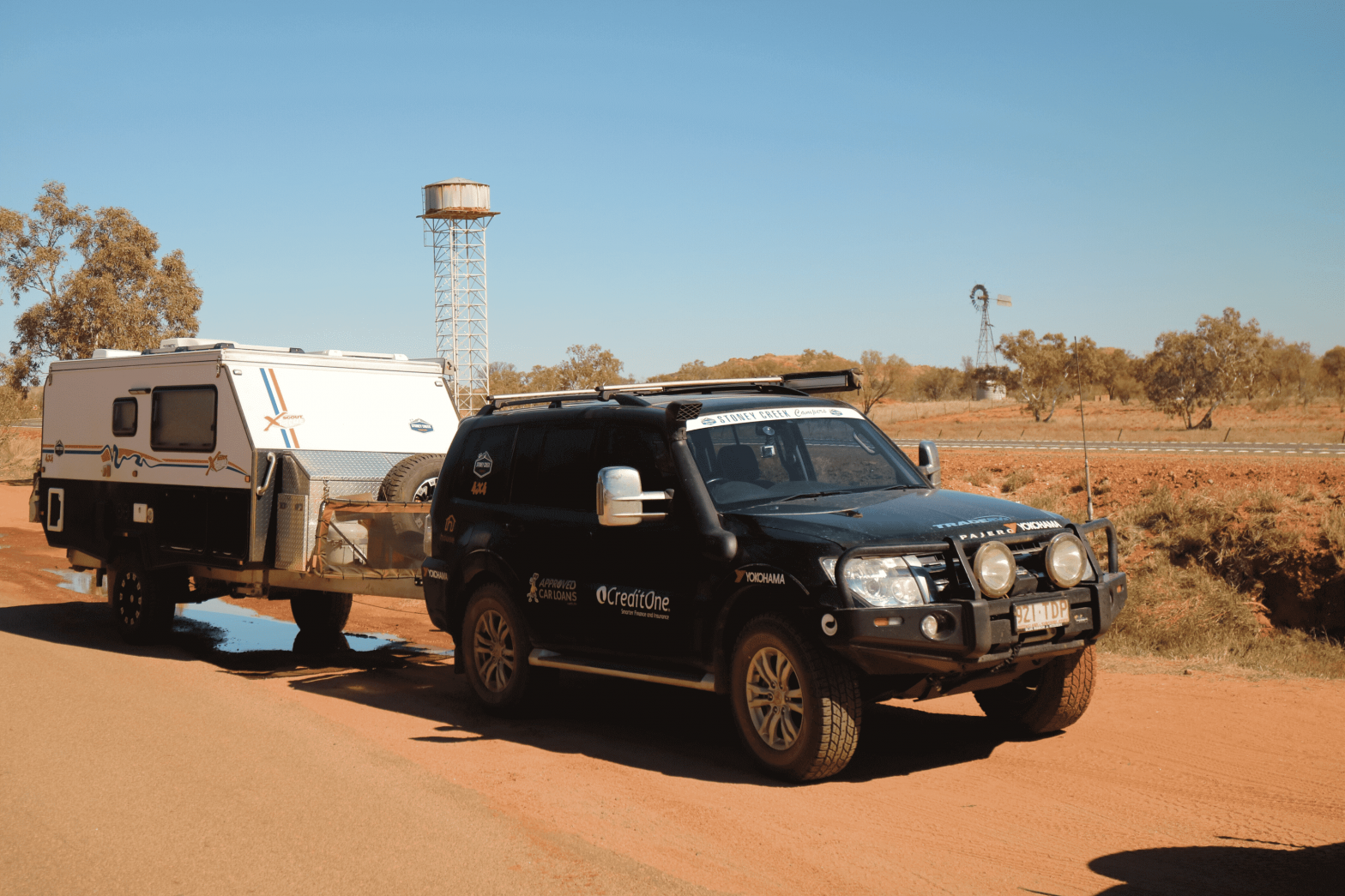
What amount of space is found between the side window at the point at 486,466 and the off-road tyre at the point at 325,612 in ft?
13.7

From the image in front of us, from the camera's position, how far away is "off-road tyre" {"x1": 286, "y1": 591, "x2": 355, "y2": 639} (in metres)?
12.9

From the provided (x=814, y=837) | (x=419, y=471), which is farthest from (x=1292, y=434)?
(x=814, y=837)

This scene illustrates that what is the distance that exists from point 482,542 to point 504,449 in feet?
2.31

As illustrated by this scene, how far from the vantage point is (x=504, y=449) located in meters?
8.90

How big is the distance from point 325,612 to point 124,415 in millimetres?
2969

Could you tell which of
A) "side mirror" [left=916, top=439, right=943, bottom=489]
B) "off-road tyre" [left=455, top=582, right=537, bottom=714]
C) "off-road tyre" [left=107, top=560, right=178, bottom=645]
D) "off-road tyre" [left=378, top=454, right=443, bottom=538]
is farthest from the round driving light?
"off-road tyre" [left=107, top=560, right=178, bottom=645]

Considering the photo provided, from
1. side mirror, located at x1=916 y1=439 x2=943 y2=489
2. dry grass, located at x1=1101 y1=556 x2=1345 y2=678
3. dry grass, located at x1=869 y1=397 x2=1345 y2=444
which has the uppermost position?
dry grass, located at x1=869 y1=397 x2=1345 y2=444

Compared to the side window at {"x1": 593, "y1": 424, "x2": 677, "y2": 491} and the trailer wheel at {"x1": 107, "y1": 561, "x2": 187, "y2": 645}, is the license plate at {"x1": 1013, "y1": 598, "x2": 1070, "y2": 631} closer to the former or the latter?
the side window at {"x1": 593, "y1": 424, "x2": 677, "y2": 491}

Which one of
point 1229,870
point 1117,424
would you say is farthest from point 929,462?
point 1117,424

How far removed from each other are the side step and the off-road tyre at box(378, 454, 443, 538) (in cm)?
302

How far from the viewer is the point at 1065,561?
6672mm

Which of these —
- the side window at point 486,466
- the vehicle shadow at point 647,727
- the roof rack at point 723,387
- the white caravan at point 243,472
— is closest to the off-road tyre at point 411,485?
the white caravan at point 243,472

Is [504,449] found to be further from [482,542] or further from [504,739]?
[504,739]

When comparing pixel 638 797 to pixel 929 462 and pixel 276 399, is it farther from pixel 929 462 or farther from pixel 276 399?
pixel 276 399
